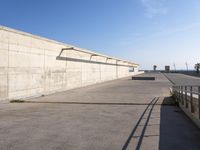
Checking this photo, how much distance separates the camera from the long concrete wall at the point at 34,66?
46.7 feet

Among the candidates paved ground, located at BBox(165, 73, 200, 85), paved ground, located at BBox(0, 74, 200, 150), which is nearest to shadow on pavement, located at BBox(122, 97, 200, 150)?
paved ground, located at BBox(0, 74, 200, 150)

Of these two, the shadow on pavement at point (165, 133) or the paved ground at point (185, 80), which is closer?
the shadow on pavement at point (165, 133)

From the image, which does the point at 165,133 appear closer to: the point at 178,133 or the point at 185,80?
the point at 178,133

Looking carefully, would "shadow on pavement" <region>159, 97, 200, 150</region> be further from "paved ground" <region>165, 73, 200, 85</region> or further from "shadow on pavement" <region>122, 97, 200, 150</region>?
"paved ground" <region>165, 73, 200, 85</region>

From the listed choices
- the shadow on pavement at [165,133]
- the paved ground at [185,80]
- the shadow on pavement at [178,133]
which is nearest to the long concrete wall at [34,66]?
the shadow on pavement at [165,133]

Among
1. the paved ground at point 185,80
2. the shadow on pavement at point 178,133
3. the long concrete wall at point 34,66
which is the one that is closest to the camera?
the shadow on pavement at point 178,133

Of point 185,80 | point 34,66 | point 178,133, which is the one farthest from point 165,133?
point 185,80

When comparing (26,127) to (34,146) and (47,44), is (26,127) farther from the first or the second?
(47,44)

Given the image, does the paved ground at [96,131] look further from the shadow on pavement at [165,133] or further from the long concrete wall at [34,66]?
the long concrete wall at [34,66]

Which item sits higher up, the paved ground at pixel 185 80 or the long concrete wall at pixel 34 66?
the long concrete wall at pixel 34 66

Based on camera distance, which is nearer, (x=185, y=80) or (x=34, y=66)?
(x=34, y=66)

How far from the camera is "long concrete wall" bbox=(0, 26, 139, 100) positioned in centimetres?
1423

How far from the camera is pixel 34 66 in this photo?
57.0 feet

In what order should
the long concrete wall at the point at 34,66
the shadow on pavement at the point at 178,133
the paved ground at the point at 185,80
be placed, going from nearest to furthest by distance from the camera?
the shadow on pavement at the point at 178,133, the long concrete wall at the point at 34,66, the paved ground at the point at 185,80
